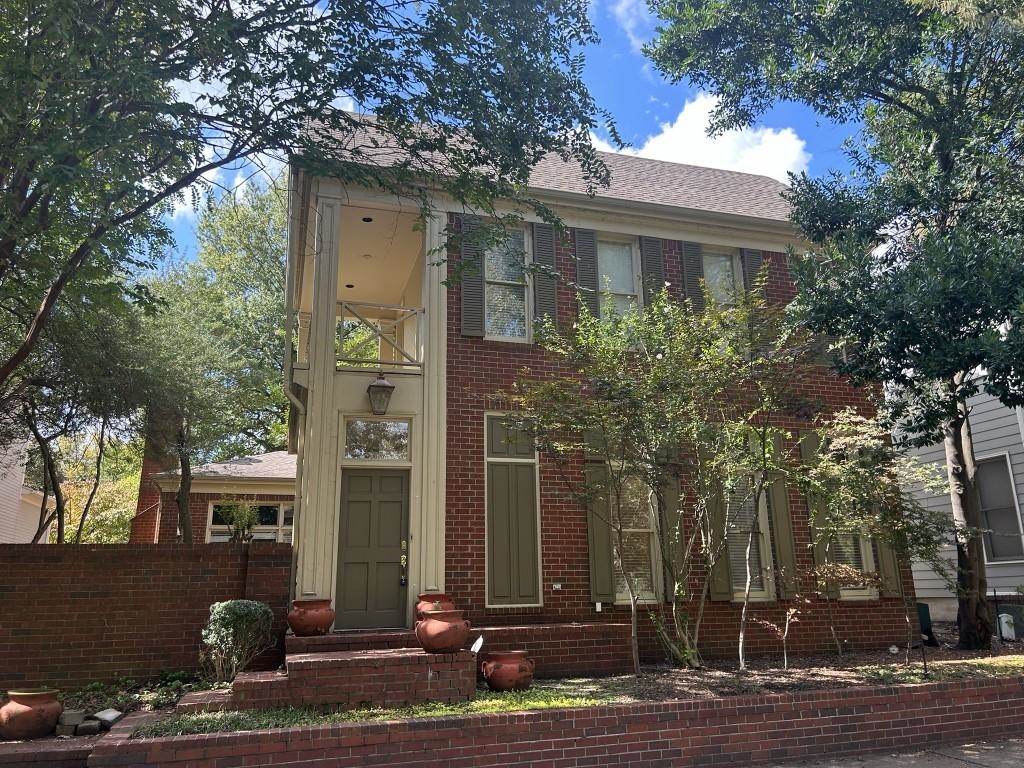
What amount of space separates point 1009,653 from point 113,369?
1363 cm

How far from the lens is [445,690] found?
7.04 meters

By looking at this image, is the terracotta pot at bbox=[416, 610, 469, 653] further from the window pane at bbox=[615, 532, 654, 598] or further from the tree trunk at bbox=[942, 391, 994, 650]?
the tree trunk at bbox=[942, 391, 994, 650]

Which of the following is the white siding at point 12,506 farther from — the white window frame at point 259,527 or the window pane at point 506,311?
the window pane at point 506,311

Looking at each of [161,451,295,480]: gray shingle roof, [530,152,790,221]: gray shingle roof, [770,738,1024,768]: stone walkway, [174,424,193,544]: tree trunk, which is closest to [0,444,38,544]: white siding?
[161,451,295,480]: gray shingle roof

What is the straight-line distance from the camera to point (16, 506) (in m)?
21.9

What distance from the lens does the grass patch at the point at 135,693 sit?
7207 millimetres

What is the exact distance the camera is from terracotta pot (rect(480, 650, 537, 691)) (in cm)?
741

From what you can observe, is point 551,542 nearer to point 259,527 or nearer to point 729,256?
point 729,256

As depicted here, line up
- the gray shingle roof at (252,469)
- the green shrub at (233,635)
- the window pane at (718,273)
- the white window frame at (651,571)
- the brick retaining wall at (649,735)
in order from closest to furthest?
the brick retaining wall at (649,735)
the green shrub at (233,635)
the white window frame at (651,571)
the window pane at (718,273)
the gray shingle roof at (252,469)

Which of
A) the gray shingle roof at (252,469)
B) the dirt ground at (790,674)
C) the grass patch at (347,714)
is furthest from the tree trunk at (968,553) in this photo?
the gray shingle roof at (252,469)

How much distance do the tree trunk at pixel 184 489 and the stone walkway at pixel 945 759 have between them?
39.2ft

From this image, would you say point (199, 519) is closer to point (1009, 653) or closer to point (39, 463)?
point (39, 463)

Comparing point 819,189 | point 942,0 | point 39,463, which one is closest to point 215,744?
point 819,189

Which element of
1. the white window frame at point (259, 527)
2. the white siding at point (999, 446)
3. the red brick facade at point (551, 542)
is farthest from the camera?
the white window frame at point (259, 527)
